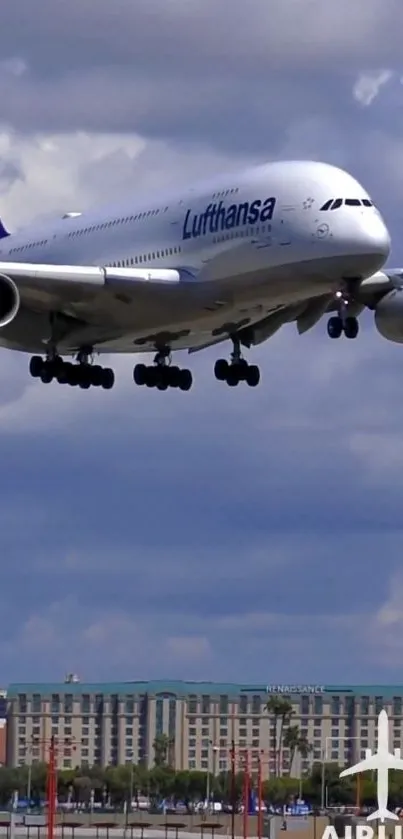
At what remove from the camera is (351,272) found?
67.2 m

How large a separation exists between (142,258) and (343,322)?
953 centimetres

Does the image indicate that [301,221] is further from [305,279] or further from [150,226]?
[150,226]

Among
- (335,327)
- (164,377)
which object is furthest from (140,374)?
(335,327)

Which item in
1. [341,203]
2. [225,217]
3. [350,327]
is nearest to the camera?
[350,327]

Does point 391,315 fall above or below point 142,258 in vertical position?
below

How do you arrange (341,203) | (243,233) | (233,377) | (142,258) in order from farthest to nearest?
(233,377) → (142,258) → (243,233) → (341,203)

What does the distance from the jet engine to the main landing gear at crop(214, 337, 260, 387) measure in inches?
331

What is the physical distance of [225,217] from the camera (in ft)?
233

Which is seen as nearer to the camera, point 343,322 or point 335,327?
point 343,322

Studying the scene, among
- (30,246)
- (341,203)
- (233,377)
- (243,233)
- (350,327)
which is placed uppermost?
(30,246)

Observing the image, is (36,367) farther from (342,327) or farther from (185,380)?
(342,327)

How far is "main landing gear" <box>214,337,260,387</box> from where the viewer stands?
256 feet

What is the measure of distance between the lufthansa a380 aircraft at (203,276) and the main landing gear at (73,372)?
0.04 metres

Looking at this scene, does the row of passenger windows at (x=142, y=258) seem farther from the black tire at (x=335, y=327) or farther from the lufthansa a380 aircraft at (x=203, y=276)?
the black tire at (x=335, y=327)
